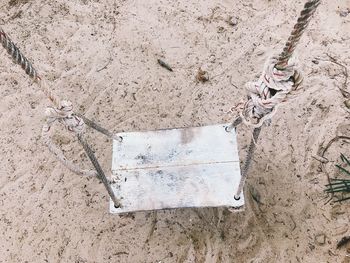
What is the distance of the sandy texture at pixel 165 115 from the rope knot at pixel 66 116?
30.8 inches

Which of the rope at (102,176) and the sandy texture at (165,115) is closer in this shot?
the rope at (102,176)

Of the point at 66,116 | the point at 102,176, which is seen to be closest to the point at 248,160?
the point at 102,176

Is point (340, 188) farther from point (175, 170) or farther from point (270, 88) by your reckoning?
point (270, 88)

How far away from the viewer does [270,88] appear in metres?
1.48

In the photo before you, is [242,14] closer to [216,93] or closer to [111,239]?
[216,93]

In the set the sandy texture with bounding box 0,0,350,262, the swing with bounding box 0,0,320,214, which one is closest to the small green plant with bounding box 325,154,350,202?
the sandy texture with bounding box 0,0,350,262

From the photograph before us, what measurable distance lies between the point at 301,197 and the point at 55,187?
1352 mm

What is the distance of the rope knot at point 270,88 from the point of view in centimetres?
144

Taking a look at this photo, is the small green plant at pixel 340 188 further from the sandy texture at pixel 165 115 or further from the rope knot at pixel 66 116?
the rope knot at pixel 66 116

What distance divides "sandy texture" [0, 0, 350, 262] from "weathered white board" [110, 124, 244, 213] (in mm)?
225

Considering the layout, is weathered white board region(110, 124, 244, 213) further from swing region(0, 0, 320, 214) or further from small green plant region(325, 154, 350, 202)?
small green plant region(325, 154, 350, 202)

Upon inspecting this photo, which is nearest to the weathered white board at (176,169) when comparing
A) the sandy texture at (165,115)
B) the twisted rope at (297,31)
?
the sandy texture at (165,115)

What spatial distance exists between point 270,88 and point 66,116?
2.58 ft

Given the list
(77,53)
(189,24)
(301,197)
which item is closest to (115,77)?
(77,53)
